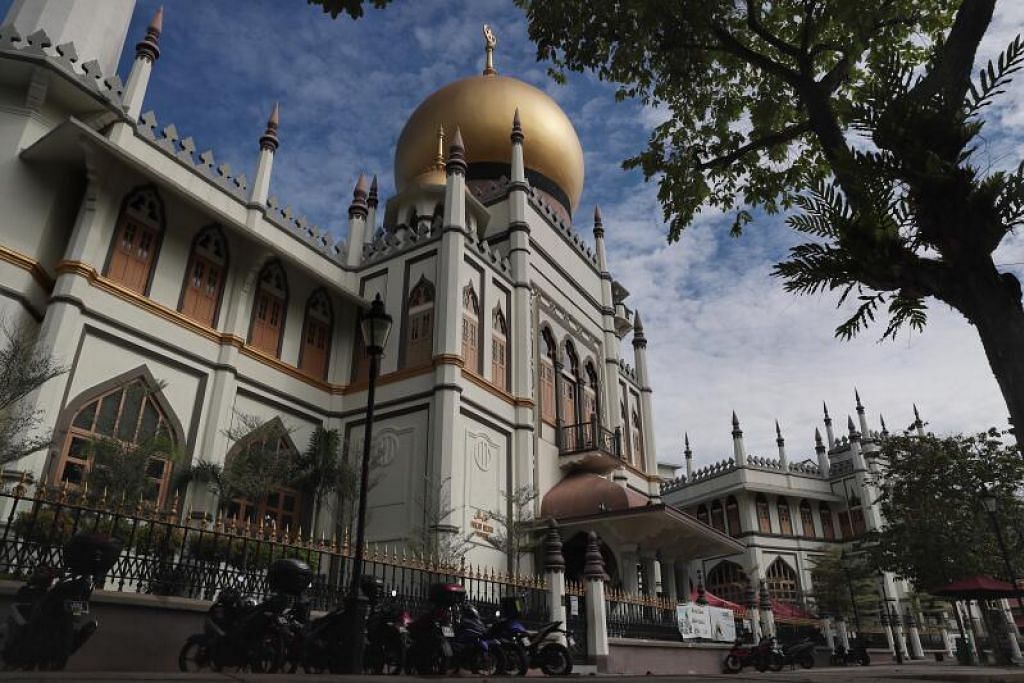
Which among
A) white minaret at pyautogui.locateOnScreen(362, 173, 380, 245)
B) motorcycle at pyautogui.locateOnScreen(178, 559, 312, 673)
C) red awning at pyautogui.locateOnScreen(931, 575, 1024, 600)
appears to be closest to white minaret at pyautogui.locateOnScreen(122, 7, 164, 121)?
white minaret at pyautogui.locateOnScreen(362, 173, 380, 245)

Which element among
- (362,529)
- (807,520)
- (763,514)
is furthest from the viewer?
(807,520)

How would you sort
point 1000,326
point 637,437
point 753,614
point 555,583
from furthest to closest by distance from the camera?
point 637,437
point 753,614
point 555,583
point 1000,326

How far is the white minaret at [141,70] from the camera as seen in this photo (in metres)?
13.8

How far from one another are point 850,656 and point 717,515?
1638 centimetres

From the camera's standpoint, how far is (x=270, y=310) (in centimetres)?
1596

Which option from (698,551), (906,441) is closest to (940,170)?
(698,551)

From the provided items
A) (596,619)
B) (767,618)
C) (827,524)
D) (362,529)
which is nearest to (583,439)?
(767,618)

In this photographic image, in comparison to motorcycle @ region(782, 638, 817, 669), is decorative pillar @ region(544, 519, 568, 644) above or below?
above

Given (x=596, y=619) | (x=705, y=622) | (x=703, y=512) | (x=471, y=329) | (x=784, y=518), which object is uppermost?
(x=471, y=329)

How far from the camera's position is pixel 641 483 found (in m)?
22.3

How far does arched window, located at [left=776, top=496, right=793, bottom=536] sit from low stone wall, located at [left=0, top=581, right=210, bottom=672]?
1267 inches

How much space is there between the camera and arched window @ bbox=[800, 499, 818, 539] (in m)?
34.7

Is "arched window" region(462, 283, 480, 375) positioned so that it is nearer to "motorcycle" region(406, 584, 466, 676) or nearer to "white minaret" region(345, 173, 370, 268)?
"white minaret" region(345, 173, 370, 268)

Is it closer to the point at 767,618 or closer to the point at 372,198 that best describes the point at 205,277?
the point at 372,198
